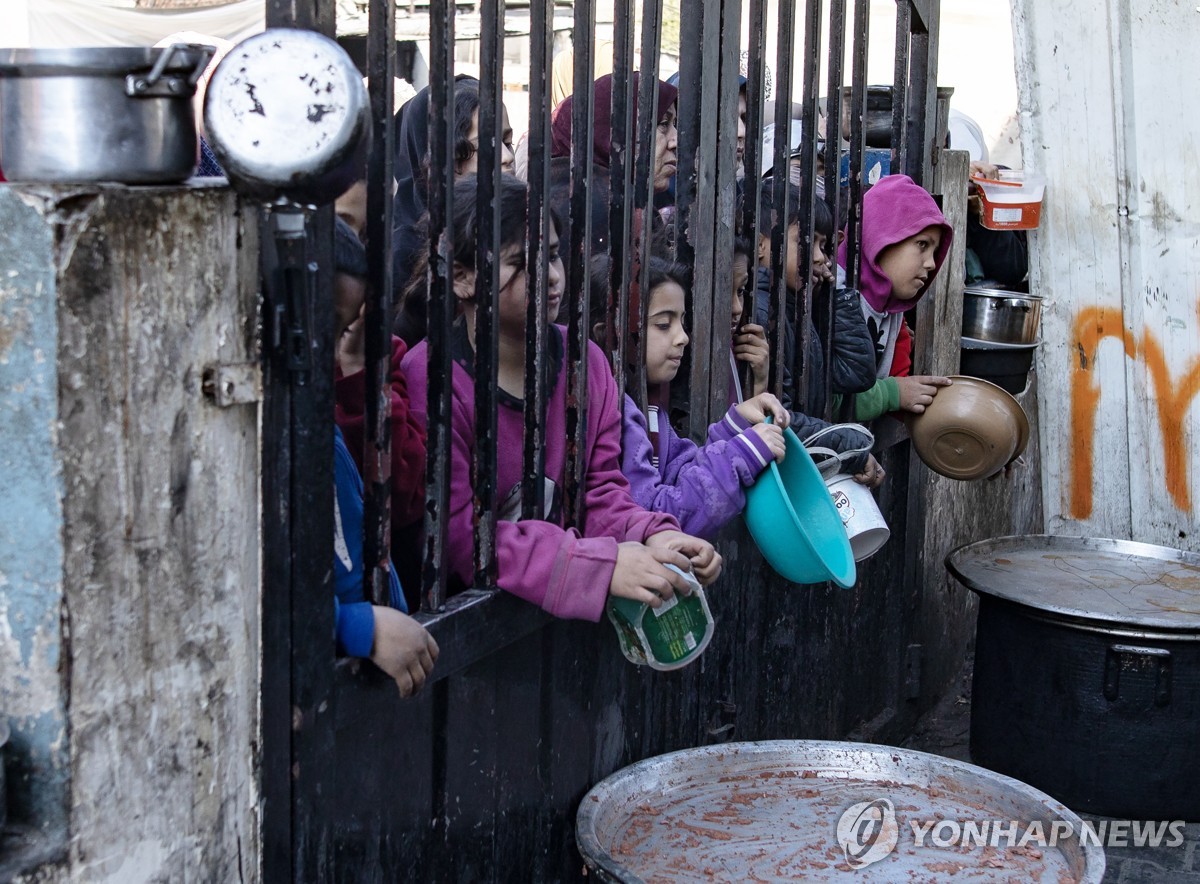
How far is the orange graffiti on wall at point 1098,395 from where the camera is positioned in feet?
17.4

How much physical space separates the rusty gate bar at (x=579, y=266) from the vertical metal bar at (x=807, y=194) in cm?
117

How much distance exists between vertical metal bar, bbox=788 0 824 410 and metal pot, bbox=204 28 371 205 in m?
2.08

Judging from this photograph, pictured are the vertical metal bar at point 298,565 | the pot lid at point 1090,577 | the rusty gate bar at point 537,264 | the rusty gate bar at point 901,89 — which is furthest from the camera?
the rusty gate bar at point 901,89

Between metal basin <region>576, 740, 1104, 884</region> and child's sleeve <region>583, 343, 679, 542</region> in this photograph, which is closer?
metal basin <region>576, 740, 1104, 884</region>

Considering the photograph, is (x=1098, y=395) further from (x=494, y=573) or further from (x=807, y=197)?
(x=494, y=573)

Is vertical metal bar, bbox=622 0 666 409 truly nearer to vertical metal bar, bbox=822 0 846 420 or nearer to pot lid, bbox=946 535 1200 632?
vertical metal bar, bbox=822 0 846 420

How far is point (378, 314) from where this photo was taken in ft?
6.19

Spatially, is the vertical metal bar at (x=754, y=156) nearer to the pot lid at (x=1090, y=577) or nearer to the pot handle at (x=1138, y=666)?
the pot lid at (x=1090, y=577)

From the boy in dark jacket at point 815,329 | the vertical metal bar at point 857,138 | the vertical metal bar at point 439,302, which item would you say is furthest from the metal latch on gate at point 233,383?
the vertical metal bar at point 857,138

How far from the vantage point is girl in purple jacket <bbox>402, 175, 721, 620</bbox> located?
2236 mm

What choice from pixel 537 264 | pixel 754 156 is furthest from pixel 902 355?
pixel 537 264

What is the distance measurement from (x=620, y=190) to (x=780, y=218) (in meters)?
0.91

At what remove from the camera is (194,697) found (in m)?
1.59

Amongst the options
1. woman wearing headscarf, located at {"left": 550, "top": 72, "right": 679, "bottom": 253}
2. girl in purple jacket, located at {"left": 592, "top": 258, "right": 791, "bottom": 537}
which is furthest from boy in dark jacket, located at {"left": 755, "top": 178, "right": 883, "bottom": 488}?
girl in purple jacket, located at {"left": 592, "top": 258, "right": 791, "bottom": 537}
